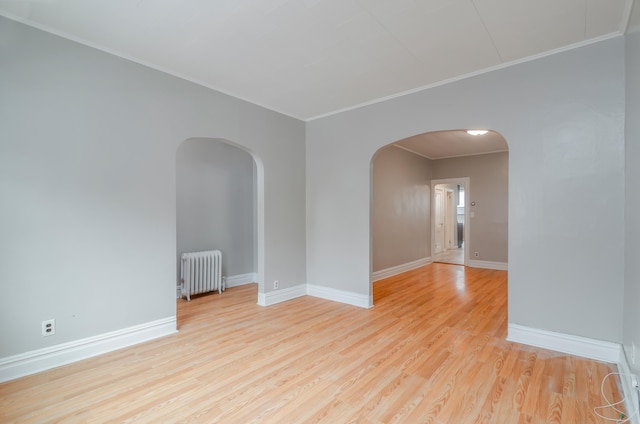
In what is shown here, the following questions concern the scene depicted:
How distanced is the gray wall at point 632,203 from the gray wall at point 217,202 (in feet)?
17.3

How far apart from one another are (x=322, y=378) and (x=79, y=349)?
7.34ft

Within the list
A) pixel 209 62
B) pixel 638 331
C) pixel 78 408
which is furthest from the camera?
pixel 209 62

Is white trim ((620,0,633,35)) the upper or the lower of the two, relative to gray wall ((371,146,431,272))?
upper

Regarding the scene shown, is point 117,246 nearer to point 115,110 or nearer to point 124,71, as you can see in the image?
point 115,110

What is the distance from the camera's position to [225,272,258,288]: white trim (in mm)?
5664

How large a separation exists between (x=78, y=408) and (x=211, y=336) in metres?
1.32

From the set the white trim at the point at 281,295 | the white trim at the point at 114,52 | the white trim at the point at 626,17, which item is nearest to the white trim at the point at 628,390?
the white trim at the point at 626,17

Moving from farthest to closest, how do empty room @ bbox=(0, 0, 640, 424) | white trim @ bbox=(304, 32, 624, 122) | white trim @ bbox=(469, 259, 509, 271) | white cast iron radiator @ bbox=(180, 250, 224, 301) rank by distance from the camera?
white trim @ bbox=(469, 259, 509, 271), white cast iron radiator @ bbox=(180, 250, 224, 301), white trim @ bbox=(304, 32, 624, 122), empty room @ bbox=(0, 0, 640, 424)

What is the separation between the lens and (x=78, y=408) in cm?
208

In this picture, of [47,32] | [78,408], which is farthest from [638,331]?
[47,32]

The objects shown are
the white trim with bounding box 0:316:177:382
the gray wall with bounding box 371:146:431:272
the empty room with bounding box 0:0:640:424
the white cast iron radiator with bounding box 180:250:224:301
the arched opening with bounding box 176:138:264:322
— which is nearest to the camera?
the empty room with bounding box 0:0:640:424

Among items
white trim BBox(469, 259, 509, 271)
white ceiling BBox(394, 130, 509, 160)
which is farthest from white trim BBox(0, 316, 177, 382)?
white trim BBox(469, 259, 509, 271)

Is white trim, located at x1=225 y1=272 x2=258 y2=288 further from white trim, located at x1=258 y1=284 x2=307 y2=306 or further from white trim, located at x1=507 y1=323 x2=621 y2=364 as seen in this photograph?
white trim, located at x1=507 y1=323 x2=621 y2=364

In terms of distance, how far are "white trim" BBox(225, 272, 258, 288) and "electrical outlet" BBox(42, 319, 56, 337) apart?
3024 mm
